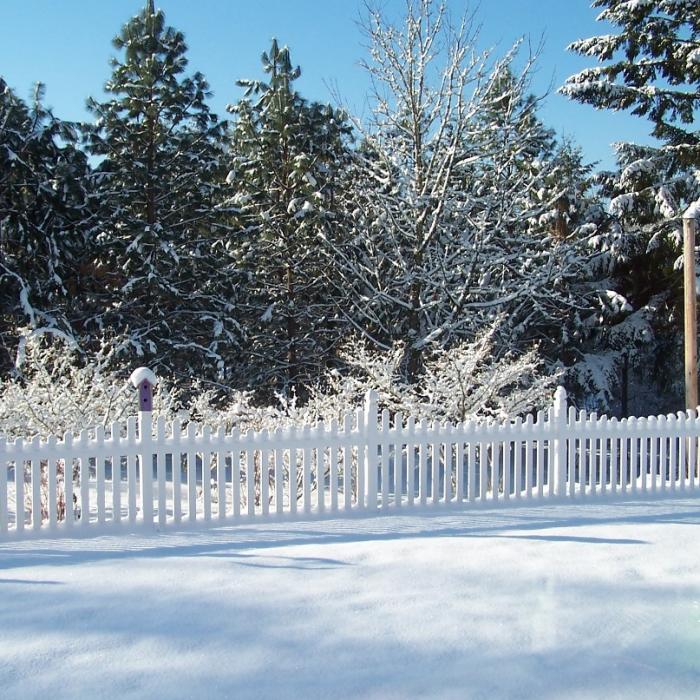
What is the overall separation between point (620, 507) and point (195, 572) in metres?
4.71

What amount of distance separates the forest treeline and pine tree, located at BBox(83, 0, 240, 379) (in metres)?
0.06

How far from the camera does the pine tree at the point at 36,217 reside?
14.8m

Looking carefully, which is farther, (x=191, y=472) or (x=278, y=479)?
(x=278, y=479)

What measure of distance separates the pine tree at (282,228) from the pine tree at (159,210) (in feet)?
3.21

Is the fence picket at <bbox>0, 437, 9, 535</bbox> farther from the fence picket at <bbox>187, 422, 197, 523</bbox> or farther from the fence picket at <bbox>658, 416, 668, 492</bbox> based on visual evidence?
the fence picket at <bbox>658, 416, 668, 492</bbox>

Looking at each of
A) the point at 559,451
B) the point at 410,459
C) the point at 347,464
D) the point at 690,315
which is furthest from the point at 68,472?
the point at 690,315

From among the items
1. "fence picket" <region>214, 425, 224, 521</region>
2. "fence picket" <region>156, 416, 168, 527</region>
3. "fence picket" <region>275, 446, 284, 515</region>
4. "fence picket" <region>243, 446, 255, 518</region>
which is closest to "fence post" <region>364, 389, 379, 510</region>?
"fence picket" <region>275, 446, 284, 515</region>

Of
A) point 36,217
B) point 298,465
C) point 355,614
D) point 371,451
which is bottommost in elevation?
point 355,614

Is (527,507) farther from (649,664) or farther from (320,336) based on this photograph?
(320,336)

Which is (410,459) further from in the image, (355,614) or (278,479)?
(355,614)

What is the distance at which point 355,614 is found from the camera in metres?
3.97

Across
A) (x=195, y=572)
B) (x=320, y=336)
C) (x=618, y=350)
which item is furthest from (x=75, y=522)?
(x=618, y=350)

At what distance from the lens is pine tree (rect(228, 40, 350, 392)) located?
1761 centimetres

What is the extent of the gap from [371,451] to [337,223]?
10793mm
